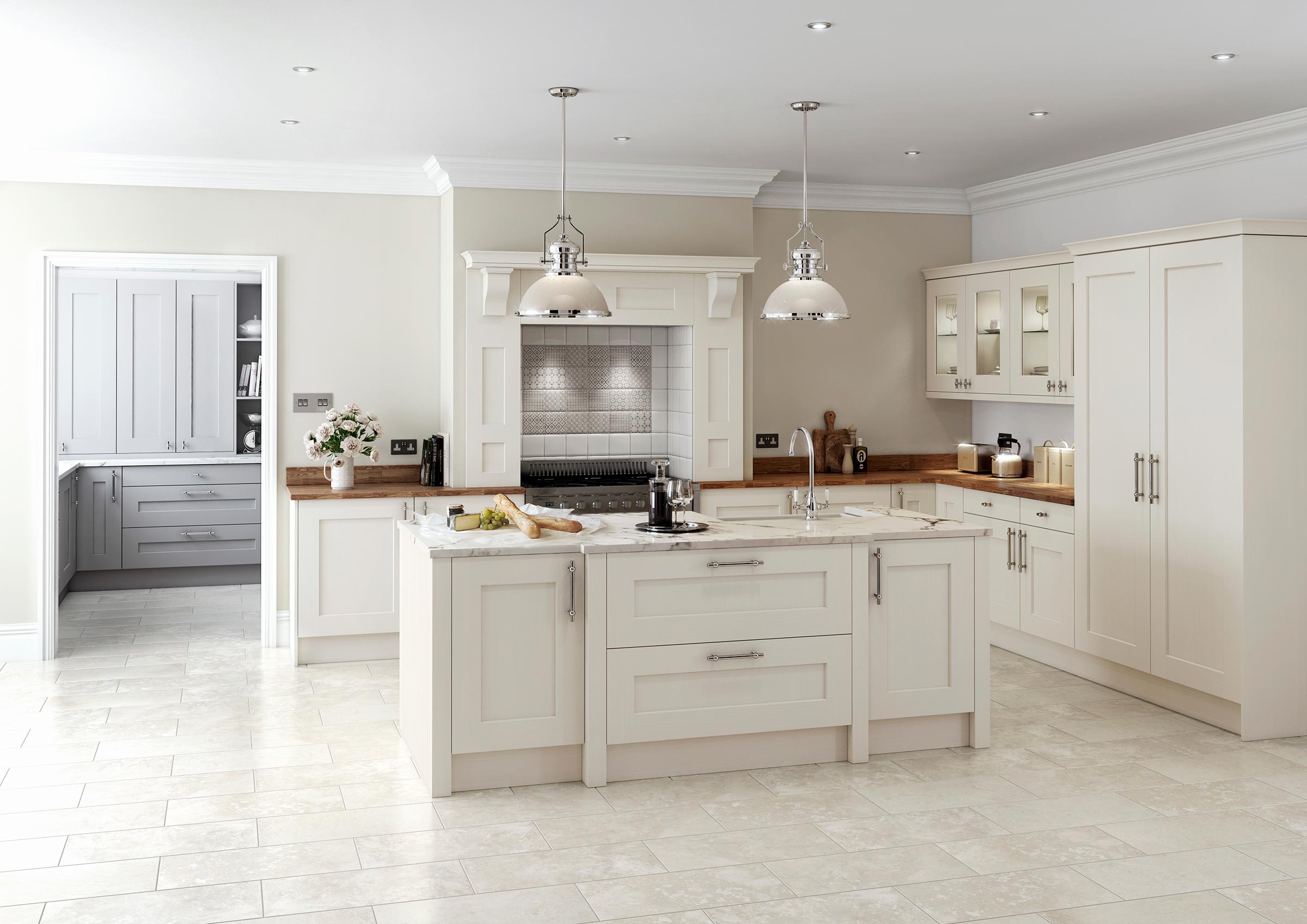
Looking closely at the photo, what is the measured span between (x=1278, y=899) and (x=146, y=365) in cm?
756

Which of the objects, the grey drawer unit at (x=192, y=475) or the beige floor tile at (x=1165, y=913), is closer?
the beige floor tile at (x=1165, y=913)

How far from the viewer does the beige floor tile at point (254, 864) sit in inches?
129

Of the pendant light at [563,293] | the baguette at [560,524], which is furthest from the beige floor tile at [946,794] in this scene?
the pendant light at [563,293]

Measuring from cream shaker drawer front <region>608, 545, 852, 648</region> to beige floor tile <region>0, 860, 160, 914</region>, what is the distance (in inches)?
64.1

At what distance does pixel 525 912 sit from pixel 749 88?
319 centimetres

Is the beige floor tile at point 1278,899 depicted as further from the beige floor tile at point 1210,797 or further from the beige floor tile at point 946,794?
the beige floor tile at point 946,794

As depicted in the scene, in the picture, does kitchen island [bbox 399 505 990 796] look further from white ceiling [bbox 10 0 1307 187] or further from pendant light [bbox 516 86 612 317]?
white ceiling [bbox 10 0 1307 187]

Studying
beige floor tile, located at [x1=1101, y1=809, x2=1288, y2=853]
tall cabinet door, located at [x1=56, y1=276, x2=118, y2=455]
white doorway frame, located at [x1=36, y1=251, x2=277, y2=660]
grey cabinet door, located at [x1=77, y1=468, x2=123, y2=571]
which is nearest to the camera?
beige floor tile, located at [x1=1101, y1=809, x2=1288, y2=853]

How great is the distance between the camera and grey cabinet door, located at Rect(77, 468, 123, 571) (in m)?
7.90

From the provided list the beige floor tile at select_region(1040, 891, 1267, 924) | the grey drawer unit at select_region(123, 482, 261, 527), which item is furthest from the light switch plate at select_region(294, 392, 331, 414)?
the beige floor tile at select_region(1040, 891, 1267, 924)

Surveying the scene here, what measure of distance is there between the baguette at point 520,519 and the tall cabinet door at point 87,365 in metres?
4.93

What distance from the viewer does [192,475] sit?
8.09 m

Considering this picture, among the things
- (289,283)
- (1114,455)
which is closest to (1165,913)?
(1114,455)

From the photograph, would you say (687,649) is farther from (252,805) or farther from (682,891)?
(252,805)
